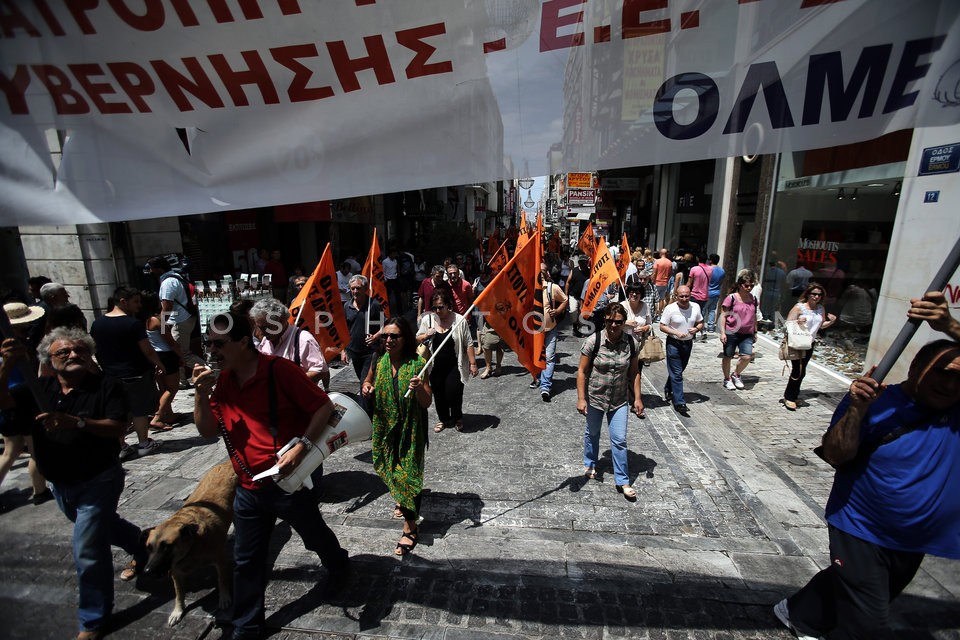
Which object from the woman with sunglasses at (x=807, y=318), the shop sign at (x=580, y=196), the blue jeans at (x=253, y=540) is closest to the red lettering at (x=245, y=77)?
the blue jeans at (x=253, y=540)

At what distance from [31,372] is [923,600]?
5.25m

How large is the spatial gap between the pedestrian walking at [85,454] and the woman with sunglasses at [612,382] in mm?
3505

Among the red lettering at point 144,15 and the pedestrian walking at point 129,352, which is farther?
the pedestrian walking at point 129,352

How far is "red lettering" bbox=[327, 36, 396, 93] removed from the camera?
4.94 ft

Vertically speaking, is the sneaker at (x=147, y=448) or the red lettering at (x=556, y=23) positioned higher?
the red lettering at (x=556, y=23)

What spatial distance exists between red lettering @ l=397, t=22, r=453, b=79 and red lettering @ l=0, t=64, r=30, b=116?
1.14 meters

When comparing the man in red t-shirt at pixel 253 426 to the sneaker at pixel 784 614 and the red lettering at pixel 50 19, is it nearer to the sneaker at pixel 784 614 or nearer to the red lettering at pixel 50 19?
the red lettering at pixel 50 19

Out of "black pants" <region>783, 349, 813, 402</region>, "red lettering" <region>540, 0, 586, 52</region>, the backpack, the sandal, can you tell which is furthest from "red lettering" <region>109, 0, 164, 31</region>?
"black pants" <region>783, 349, 813, 402</region>

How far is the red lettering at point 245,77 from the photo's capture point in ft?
4.91

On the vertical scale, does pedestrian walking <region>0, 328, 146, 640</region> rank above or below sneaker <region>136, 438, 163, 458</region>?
above

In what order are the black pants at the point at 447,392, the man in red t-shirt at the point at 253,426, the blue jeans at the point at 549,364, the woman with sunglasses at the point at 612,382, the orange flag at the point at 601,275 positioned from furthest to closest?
1. the orange flag at the point at 601,275
2. the blue jeans at the point at 549,364
3. the black pants at the point at 447,392
4. the woman with sunglasses at the point at 612,382
5. the man in red t-shirt at the point at 253,426

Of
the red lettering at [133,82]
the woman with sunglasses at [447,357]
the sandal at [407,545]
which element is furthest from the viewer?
the woman with sunglasses at [447,357]

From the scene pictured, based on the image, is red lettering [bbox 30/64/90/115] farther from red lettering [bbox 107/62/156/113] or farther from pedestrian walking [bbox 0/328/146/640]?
pedestrian walking [bbox 0/328/146/640]

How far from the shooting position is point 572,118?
167 cm
